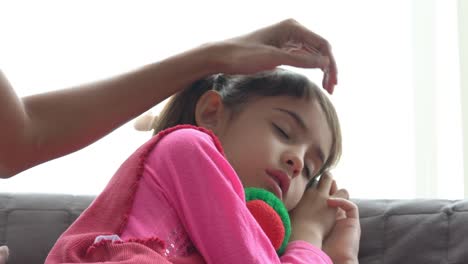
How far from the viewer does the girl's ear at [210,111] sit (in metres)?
1.22

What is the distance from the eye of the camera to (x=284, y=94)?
1.21 m

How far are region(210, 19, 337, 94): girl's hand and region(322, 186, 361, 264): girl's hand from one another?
22 centimetres

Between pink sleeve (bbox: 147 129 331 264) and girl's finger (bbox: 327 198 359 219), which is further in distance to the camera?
girl's finger (bbox: 327 198 359 219)

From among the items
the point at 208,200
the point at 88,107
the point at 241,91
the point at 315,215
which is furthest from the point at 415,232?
the point at 88,107

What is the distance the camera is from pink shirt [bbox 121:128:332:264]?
3.05 feet

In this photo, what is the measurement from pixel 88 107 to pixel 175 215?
218 mm

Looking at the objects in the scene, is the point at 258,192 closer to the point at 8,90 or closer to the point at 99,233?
the point at 99,233

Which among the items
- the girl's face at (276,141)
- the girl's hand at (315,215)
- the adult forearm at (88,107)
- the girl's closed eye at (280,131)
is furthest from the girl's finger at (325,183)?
the adult forearm at (88,107)

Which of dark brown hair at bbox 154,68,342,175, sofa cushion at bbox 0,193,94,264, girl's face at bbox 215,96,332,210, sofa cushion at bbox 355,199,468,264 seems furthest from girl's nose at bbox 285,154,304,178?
sofa cushion at bbox 0,193,94,264

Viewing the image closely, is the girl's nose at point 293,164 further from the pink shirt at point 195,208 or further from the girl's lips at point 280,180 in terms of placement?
the pink shirt at point 195,208

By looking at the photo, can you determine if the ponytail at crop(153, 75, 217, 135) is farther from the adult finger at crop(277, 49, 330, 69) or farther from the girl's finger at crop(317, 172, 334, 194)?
the girl's finger at crop(317, 172, 334, 194)

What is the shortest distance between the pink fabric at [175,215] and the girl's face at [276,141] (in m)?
0.15

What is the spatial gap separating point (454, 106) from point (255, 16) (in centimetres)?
56

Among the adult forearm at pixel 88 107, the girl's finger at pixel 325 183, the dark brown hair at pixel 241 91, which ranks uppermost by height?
the adult forearm at pixel 88 107
